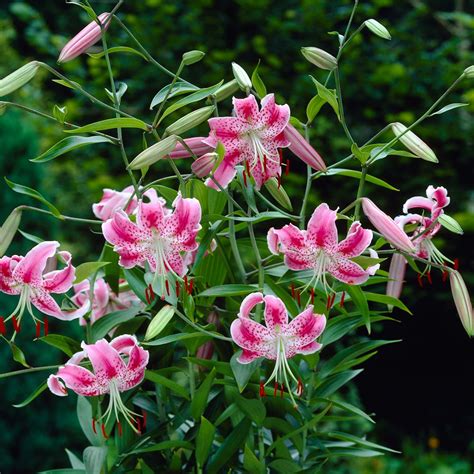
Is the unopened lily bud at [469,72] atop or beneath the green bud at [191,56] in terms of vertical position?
beneath

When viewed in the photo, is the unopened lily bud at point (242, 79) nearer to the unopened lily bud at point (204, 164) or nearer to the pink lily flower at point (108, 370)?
the unopened lily bud at point (204, 164)

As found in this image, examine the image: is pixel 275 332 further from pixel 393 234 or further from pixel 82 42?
pixel 82 42

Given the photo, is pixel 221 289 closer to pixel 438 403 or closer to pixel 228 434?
pixel 228 434

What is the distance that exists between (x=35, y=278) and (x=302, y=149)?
29 centimetres

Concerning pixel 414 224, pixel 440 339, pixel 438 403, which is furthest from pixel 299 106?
pixel 414 224

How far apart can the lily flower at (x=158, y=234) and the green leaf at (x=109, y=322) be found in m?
0.09

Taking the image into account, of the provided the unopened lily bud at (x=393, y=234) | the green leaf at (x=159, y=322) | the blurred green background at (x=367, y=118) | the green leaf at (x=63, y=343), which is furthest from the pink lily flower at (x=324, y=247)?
the blurred green background at (x=367, y=118)

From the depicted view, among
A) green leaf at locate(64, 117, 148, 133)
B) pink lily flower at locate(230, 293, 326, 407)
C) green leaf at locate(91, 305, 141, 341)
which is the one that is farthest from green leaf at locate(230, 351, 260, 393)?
green leaf at locate(64, 117, 148, 133)

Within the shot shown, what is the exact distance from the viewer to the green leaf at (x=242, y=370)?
2.84 ft

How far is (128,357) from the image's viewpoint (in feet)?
2.98

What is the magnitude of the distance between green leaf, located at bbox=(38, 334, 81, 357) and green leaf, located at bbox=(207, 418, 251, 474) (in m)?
0.18

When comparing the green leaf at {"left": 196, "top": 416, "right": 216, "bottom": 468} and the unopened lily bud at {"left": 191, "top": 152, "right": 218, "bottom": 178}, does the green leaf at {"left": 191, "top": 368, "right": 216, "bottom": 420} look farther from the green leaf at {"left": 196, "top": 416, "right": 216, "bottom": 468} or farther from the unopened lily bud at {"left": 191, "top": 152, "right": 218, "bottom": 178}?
the unopened lily bud at {"left": 191, "top": 152, "right": 218, "bottom": 178}

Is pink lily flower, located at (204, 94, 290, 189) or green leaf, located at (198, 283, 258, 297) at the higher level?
pink lily flower, located at (204, 94, 290, 189)

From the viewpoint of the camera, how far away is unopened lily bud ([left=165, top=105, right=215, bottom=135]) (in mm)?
A: 859
